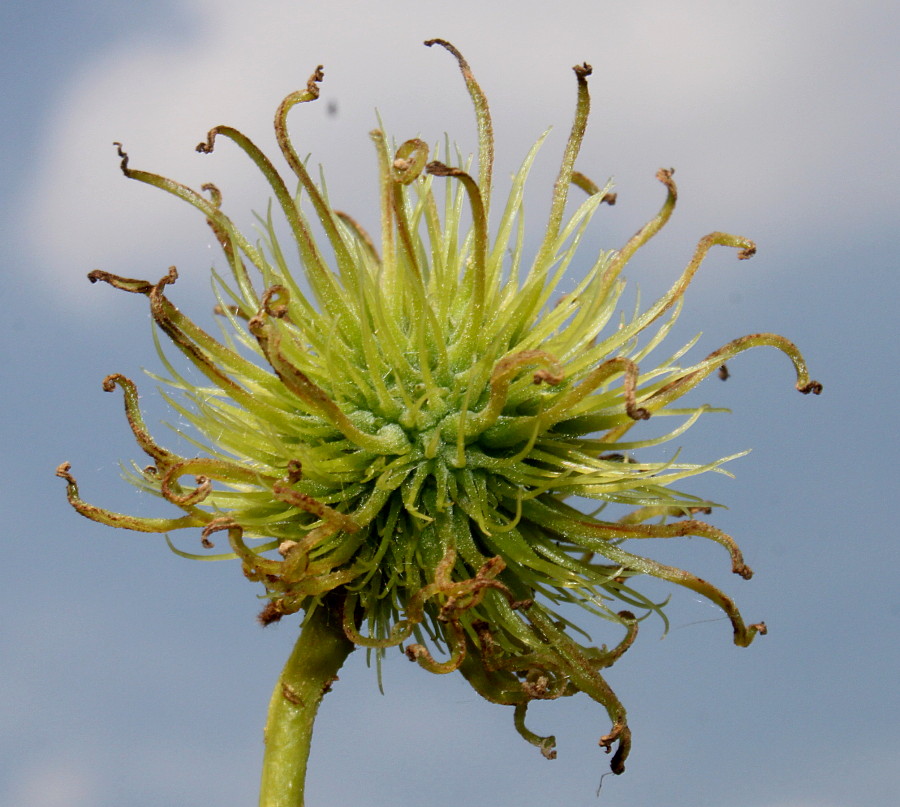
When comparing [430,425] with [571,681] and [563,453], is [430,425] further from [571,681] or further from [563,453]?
[571,681]

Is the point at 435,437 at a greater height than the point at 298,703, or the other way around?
the point at 435,437

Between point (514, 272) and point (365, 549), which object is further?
point (514, 272)

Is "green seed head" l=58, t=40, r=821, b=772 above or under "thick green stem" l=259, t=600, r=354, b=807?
above

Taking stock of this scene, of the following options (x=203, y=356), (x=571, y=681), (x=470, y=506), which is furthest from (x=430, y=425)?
(x=571, y=681)
